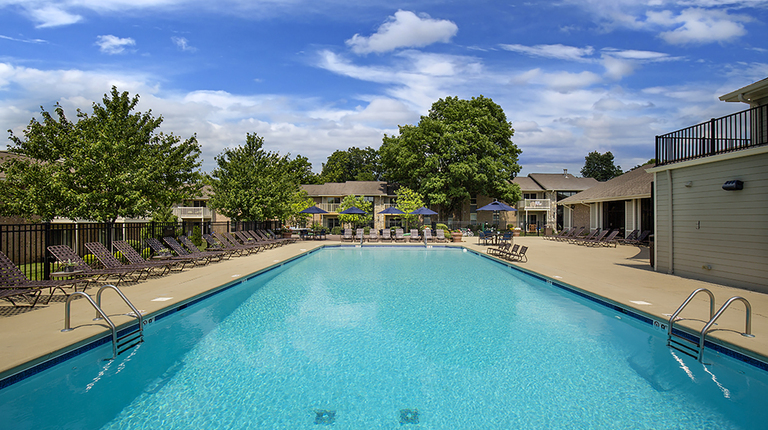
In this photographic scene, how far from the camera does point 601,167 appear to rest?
7938cm

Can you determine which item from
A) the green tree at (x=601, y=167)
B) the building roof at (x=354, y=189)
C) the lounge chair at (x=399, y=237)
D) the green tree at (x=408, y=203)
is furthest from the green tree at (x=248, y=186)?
the green tree at (x=601, y=167)

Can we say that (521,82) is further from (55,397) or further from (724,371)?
(55,397)

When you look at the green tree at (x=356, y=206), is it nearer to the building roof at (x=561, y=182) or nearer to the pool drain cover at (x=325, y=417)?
the building roof at (x=561, y=182)

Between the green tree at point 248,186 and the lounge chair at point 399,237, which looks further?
the lounge chair at point 399,237

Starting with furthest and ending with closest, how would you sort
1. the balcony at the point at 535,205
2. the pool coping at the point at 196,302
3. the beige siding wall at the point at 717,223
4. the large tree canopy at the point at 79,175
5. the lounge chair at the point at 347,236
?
the balcony at the point at 535,205
the lounge chair at the point at 347,236
the large tree canopy at the point at 79,175
the beige siding wall at the point at 717,223
the pool coping at the point at 196,302

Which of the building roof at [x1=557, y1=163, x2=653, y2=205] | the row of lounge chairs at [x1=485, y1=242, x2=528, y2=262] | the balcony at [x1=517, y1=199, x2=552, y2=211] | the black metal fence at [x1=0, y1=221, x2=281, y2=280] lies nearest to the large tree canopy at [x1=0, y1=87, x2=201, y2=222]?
the black metal fence at [x1=0, y1=221, x2=281, y2=280]

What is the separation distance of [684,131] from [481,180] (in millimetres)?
21423

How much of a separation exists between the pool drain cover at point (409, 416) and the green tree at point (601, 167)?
8622 centimetres

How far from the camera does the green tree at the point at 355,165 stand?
60094 mm

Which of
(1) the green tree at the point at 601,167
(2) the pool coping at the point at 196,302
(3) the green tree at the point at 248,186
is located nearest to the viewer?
(2) the pool coping at the point at 196,302

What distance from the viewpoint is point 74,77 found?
1345 cm

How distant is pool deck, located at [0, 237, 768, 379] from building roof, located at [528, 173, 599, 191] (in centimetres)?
2868

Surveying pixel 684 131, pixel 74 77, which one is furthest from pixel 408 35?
pixel 74 77

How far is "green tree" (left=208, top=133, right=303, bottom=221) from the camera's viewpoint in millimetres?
20062
